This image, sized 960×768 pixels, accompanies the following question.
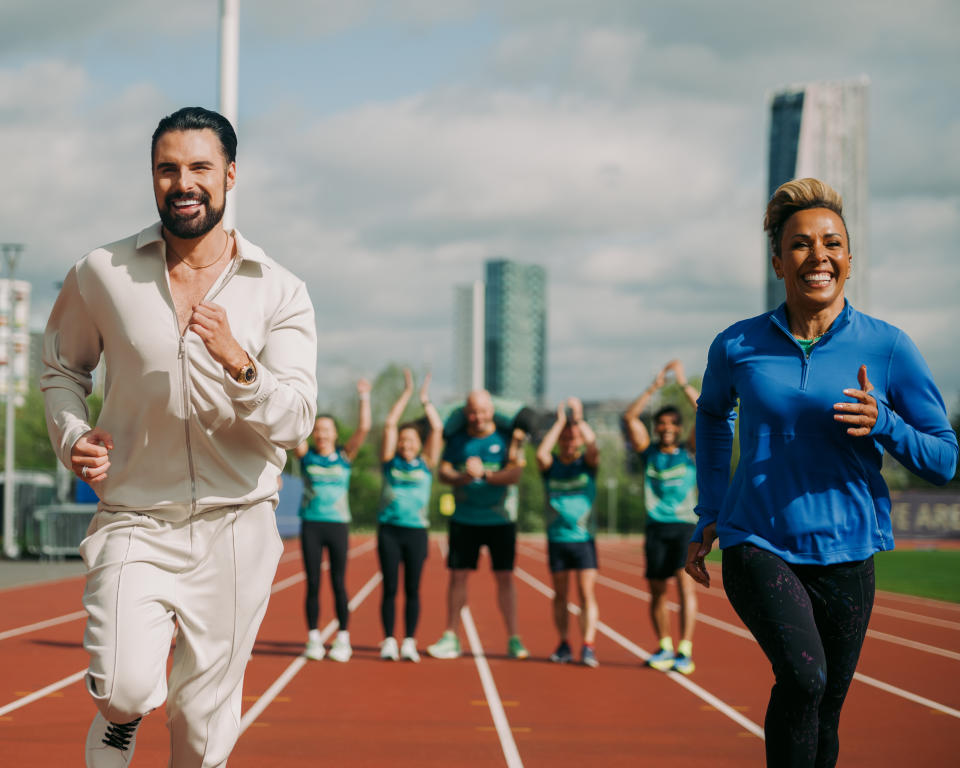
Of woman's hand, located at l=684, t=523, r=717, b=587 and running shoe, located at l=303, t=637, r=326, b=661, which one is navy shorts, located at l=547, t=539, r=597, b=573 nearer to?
running shoe, located at l=303, t=637, r=326, b=661

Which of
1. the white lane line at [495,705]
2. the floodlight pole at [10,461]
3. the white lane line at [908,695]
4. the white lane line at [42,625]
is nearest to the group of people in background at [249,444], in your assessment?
the white lane line at [495,705]

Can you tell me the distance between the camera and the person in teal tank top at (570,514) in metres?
9.97

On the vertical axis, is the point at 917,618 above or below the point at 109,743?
below

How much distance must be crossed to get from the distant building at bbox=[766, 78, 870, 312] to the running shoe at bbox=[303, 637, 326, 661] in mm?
33225

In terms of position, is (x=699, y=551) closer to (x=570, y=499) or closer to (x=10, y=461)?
(x=570, y=499)

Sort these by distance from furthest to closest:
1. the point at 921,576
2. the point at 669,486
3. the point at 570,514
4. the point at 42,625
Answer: the point at 921,576, the point at 42,625, the point at 570,514, the point at 669,486

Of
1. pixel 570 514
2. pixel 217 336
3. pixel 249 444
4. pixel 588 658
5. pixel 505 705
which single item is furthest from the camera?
pixel 570 514

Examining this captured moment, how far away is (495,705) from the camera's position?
305 inches

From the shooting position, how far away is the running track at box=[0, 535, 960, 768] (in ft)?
20.3

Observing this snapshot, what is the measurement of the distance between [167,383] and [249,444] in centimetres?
29

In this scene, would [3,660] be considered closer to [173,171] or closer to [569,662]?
[569,662]

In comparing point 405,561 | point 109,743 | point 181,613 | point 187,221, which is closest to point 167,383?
point 187,221

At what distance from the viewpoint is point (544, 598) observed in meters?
18.7

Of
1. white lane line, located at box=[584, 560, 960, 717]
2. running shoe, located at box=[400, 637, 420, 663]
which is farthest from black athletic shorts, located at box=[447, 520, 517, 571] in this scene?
white lane line, located at box=[584, 560, 960, 717]
